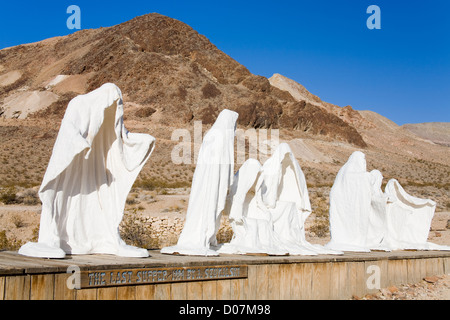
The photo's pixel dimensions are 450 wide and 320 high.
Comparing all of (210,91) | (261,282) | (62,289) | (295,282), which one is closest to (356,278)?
(295,282)

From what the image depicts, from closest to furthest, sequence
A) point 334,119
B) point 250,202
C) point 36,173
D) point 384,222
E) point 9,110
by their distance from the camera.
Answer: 1. point 250,202
2. point 384,222
3. point 36,173
4. point 9,110
5. point 334,119

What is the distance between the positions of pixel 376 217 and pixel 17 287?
29.8 ft

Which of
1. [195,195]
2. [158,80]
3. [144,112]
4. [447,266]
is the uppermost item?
[158,80]

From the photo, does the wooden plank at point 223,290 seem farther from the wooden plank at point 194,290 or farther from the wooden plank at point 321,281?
the wooden plank at point 321,281

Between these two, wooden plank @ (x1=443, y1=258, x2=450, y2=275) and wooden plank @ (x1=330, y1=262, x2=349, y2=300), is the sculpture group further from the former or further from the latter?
wooden plank @ (x1=443, y1=258, x2=450, y2=275)

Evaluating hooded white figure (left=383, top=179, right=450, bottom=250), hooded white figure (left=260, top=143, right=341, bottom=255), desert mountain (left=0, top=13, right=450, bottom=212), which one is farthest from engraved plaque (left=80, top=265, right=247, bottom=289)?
desert mountain (left=0, top=13, right=450, bottom=212)

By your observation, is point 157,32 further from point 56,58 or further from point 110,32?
point 56,58

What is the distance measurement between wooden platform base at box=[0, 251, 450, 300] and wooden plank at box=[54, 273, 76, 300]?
1 cm

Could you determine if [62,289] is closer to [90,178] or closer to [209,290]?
[209,290]

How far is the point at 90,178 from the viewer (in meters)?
8.34
